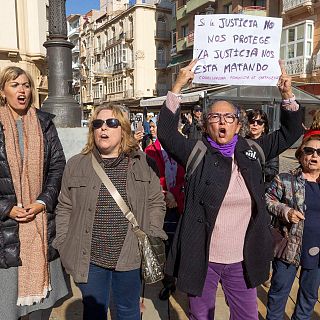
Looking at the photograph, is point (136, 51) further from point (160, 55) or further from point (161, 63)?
point (161, 63)

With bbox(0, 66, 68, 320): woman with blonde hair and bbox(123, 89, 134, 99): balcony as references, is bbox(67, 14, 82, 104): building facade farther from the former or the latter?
bbox(0, 66, 68, 320): woman with blonde hair

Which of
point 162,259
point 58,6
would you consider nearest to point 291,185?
point 162,259

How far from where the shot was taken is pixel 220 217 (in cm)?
227

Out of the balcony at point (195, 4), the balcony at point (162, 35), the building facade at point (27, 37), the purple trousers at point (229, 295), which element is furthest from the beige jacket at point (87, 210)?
the balcony at point (162, 35)

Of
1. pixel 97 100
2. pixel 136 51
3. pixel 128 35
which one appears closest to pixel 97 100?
pixel 97 100

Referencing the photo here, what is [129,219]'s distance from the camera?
2.34 meters

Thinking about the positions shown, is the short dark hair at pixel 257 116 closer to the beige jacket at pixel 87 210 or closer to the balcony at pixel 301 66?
the beige jacket at pixel 87 210

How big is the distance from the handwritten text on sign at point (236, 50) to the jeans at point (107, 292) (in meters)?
1.51

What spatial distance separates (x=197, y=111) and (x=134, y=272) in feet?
15.6

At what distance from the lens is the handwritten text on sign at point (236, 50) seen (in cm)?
276

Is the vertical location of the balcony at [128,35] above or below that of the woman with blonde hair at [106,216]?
above

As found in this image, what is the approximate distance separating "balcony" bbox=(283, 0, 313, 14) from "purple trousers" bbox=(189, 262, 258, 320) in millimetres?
20165

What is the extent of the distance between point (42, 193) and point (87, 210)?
0.39 m

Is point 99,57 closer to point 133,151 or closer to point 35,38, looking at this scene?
point 35,38
